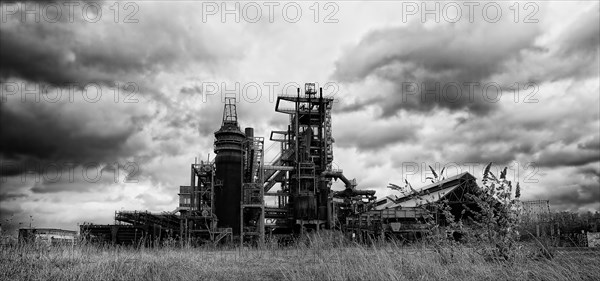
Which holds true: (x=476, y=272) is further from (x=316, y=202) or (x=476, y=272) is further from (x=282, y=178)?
(x=282, y=178)

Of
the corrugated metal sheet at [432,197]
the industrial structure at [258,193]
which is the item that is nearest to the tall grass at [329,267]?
the corrugated metal sheet at [432,197]

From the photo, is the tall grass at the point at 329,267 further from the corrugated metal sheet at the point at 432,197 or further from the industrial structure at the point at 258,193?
the industrial structure at the point at 258,193

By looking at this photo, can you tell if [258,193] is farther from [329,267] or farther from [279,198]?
[329,267]

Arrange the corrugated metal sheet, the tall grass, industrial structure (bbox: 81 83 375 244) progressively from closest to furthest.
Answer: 1. the tall grass
2. the corrugated metal sheet
3. industrial structure (bbox: 81 83 375 244)

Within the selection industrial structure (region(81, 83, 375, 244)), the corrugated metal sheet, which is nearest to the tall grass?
the corrugated metal sheet

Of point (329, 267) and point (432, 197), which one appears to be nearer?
point (329, 267)

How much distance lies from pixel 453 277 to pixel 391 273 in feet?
4.68

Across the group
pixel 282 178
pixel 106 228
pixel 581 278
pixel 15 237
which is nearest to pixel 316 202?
pixel 282 178

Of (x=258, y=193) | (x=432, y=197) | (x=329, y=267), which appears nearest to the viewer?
(x=329, y=267)

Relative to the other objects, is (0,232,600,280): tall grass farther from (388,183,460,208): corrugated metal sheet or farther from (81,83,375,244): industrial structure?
(81,83,375,244): industrial structure

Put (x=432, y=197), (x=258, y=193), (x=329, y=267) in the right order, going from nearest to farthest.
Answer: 1. (x=329, y=267)
2. (x=432, y=197)
3. (x=258, y=193)

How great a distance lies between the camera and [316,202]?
56.2m

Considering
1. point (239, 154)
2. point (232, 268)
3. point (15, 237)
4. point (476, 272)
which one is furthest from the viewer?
point (239, 154)

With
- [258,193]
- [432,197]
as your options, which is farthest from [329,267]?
[258,193]
